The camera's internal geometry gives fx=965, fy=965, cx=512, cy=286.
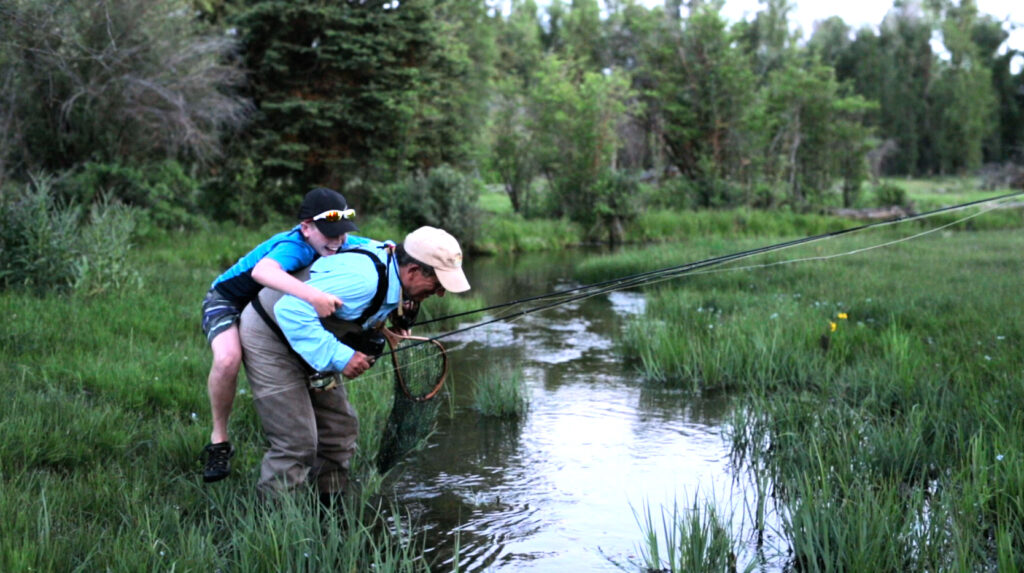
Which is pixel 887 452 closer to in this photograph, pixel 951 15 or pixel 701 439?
pixel 701 439

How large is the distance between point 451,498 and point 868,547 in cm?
271

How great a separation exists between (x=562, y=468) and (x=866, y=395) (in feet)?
8.55

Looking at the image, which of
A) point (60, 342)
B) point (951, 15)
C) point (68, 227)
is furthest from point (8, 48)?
point (951, 15)

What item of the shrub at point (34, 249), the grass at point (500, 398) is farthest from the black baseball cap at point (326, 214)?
the shrub at point (34, 249)

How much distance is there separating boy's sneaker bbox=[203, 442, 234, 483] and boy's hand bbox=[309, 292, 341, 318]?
0.99 m

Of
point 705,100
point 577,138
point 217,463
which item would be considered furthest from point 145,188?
point 705,100

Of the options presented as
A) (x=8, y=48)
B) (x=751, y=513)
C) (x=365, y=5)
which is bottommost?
(x=751, y=513)

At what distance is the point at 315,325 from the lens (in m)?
4.43

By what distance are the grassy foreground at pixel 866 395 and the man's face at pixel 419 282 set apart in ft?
5.27

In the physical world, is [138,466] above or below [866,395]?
above

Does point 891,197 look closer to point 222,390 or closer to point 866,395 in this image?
point 866,395

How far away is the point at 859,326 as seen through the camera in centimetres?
958

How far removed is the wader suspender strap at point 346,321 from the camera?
4.60 metres

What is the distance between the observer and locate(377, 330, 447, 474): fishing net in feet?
17.4
